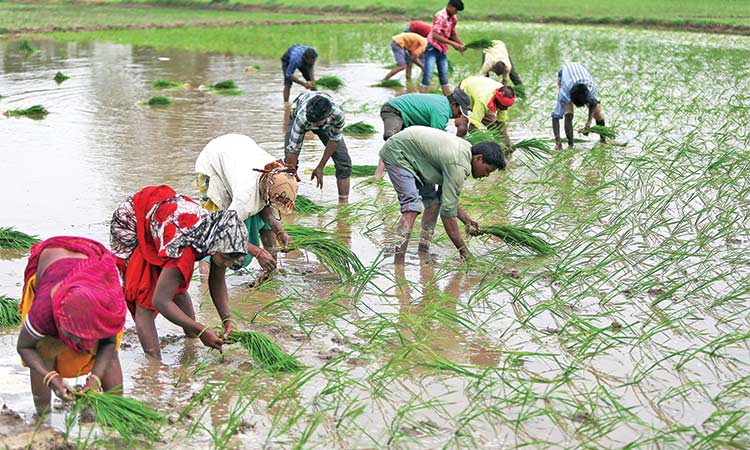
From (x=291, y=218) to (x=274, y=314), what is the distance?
A: 77.7 inches

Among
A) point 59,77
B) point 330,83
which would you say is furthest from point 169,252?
point 59,77

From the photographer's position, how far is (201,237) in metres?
3.90

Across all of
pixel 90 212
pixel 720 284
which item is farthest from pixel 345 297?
pixel 90 212

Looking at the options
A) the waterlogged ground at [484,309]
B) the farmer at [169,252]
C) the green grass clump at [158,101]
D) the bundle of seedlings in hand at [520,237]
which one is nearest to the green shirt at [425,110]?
the waterlogged ground at [484,309]

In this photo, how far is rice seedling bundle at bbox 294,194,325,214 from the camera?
22.8 feet

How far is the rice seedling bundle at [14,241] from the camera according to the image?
5875mm

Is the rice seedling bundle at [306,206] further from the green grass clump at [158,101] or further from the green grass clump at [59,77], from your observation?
the green grass clump at [59,77]

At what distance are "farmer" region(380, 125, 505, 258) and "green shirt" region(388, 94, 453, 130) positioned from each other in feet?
3.69

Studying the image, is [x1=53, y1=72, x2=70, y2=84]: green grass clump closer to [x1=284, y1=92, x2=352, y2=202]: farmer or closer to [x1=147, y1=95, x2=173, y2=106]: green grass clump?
[x1=147, y1=95, x2=173, y2=106]: green grass clump

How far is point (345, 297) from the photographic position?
5.12 m

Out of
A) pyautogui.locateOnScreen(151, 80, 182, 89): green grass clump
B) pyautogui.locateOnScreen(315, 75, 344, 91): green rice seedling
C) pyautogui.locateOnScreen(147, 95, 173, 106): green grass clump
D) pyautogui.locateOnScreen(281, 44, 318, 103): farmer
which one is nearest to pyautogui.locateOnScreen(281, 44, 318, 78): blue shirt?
pyautogui.locateOnScreen(281, 44, 318, 103): farmer

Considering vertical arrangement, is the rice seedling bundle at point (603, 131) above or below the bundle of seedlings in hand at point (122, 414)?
above

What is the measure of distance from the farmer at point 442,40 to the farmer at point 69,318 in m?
8.84

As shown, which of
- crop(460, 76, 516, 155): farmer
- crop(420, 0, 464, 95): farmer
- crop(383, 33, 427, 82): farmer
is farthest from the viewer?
crop(383, 33, 427, 82): farmer
